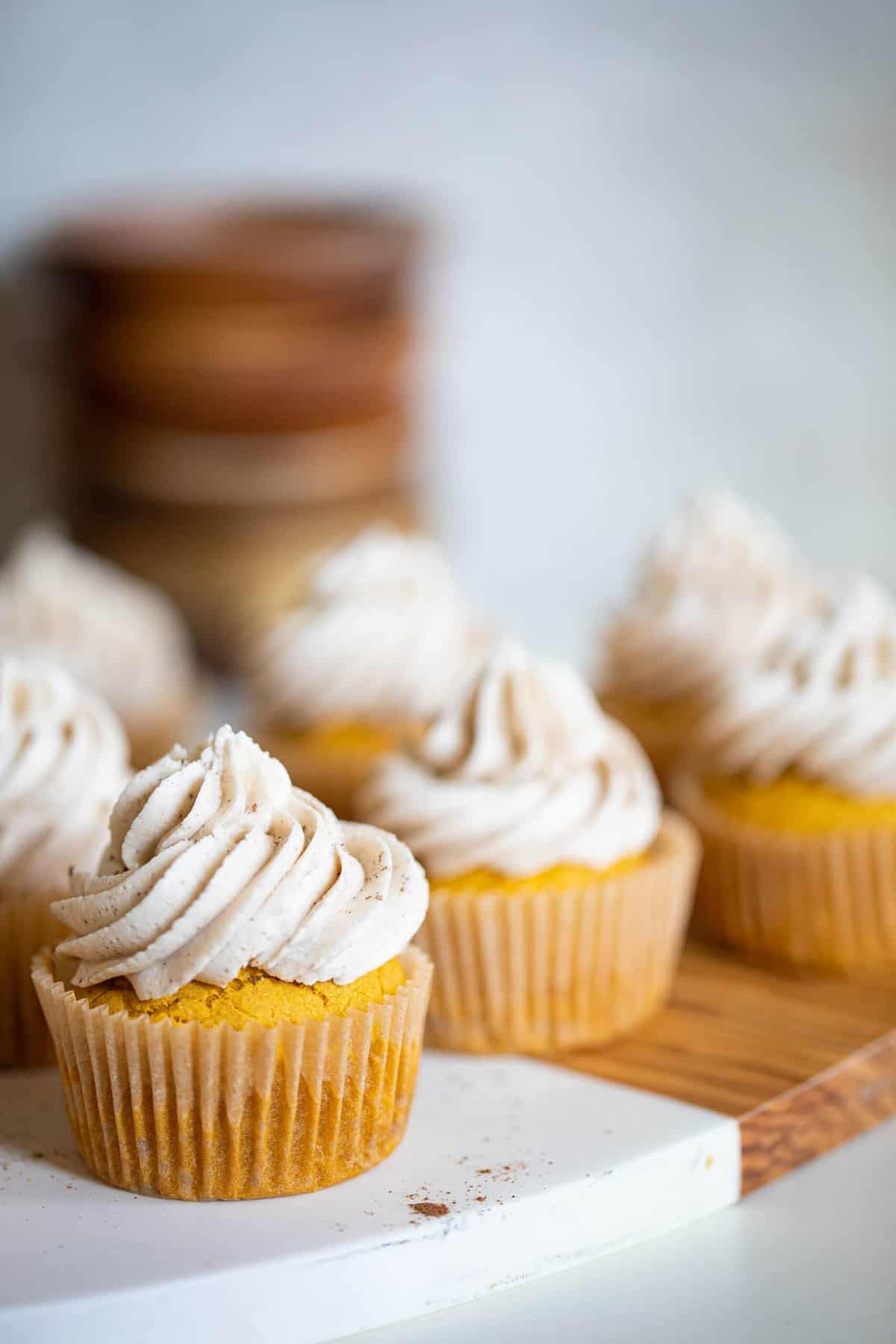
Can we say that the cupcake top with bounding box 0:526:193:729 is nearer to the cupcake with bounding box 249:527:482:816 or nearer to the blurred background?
the cupcake with bounding box 249:527:482:816

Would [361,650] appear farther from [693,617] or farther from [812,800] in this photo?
[812,800]

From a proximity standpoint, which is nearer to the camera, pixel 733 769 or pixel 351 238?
pixel 733 769

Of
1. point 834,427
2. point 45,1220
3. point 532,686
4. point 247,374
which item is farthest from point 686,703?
point 834,427

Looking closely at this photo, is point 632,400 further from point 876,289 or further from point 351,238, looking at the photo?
point 351,238

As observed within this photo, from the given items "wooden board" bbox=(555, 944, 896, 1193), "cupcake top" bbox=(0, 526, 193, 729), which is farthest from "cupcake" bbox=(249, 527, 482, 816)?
"wooden board" bbox=(555, 944, 896, 1193)

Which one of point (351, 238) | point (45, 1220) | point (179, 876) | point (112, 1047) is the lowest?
point (45, 1220)

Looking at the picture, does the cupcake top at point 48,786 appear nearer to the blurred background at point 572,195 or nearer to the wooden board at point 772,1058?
the wooden board at point 772,1058

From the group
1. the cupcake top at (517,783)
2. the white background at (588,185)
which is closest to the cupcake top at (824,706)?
the cupcake top at (517,783)
